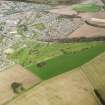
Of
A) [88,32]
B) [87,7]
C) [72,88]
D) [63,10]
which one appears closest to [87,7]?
[87,7]

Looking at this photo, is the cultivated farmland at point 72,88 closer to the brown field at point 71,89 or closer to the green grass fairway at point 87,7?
the brown field at point 71,89

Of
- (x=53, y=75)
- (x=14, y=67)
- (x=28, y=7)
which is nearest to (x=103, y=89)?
(x=53, y=75)

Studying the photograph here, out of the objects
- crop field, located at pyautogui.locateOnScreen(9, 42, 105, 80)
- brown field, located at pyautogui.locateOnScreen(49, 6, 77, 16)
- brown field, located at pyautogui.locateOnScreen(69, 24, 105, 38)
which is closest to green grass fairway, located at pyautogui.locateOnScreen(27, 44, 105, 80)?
crop field, located at pyautogui.locateOnScreen(9, 42, 105, 80)

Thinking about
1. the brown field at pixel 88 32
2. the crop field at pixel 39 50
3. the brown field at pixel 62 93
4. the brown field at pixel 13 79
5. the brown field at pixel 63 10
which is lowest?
the brown field at pixel 62 93

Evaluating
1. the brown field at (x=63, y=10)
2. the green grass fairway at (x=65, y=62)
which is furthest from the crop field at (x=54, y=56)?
the brown field at (x=63, y=10)

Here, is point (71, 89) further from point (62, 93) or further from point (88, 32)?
point (88, 32)
